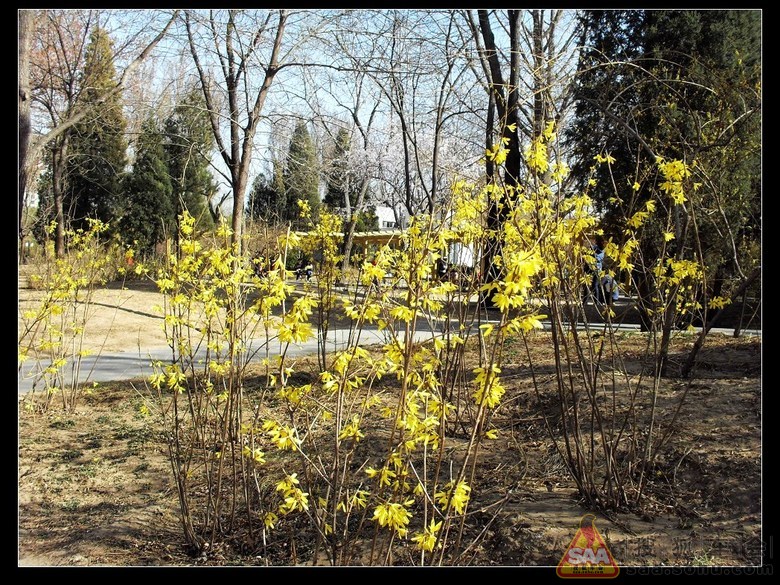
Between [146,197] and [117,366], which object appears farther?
[146,197]

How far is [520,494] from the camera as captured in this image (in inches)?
139

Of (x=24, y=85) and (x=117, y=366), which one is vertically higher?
(x=24, y=85)

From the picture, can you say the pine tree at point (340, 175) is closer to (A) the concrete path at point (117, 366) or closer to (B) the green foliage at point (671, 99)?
(B) the green foliage at point (671, 99)

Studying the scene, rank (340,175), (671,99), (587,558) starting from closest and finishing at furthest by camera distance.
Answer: (587,558) → (671,99) → (340,175)

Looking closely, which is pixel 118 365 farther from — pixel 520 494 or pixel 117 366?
pixel 520 494

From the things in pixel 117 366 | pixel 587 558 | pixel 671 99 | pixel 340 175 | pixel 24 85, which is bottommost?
pixel 587 558

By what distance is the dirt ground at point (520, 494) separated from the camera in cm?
295

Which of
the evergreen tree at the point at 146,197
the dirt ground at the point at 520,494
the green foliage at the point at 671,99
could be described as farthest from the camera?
the evergreen tree at the point at 146,197

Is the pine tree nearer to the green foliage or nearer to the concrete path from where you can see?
the green foliage

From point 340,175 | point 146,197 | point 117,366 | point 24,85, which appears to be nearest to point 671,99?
point 24,85

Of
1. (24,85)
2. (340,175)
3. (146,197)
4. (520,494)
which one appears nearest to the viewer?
(520,494)

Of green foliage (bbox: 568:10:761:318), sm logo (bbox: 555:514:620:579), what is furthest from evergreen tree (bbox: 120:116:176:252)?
sm logo (bbox: 555:514:620:579)

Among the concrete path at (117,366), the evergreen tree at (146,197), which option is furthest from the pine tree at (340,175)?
the concrete path at (117,366)
